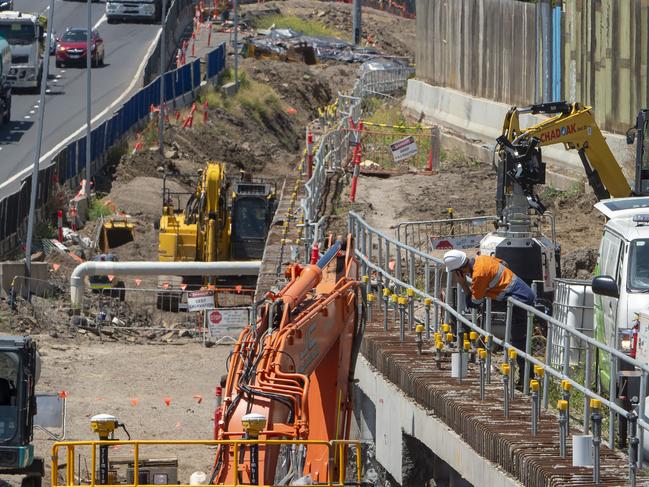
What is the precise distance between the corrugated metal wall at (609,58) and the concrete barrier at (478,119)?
0.70m

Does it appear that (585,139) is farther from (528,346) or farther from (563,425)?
(563,425)

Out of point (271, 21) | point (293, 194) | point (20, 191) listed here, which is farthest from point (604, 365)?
point (271, 21)

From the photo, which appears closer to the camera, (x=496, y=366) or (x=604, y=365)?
(x=604, y=365)

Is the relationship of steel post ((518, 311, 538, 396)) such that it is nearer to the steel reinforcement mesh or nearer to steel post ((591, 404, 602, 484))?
the steel reinforcement mesh

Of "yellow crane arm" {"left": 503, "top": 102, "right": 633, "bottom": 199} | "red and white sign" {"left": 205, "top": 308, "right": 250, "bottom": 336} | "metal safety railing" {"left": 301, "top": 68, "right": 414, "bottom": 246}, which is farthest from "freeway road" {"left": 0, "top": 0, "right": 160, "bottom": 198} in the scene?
"yellow crane arm" {"left": 503, "top": 102, "right": 633, "bottom": 199}

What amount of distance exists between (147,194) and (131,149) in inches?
223

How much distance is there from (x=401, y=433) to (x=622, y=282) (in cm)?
340

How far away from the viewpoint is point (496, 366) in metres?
18.4

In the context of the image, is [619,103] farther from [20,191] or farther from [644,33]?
[20,191]

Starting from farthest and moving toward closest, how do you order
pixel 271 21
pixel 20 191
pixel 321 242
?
1. pixel 271 21
2. pixel 20 191
3. pixel 321 242

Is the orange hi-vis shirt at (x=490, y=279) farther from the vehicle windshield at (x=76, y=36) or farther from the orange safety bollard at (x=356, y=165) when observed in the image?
the vehicle windshield at (x=76, y=36)

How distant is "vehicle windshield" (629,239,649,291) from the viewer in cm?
1641

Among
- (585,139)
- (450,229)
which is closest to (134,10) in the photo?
(450,229)

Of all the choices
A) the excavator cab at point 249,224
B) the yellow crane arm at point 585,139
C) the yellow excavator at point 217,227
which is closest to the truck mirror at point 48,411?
the yellow crane arm at point 585,139
